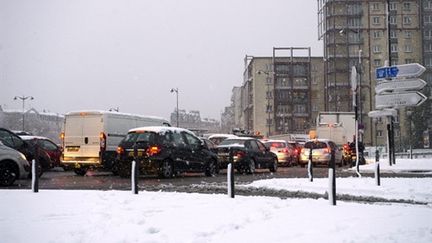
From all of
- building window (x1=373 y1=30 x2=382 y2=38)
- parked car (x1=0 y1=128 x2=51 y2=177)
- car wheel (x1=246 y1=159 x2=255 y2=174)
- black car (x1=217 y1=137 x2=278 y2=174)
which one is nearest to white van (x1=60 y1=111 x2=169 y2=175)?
parked car (x1=0 y1=128 x2=51 y2=177)

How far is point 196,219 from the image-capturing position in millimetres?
7660

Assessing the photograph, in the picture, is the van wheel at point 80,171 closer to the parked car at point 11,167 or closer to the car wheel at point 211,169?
the car wheel at point 211,169

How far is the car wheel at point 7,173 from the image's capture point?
14094 mm

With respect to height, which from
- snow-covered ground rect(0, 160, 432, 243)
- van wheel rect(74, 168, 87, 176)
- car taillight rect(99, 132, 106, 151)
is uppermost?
car taillight rect(99, 132, 106, 151)

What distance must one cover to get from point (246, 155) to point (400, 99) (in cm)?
644

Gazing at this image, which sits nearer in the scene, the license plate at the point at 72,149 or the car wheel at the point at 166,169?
the car wheel at the point at 166,169

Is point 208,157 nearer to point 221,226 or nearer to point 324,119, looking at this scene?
point 221,226

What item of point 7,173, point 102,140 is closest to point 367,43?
point 102,140

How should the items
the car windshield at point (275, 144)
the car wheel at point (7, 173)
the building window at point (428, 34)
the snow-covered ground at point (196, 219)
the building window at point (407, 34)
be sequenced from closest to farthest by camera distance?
the snow-covered ground at point (196, 219), the car wheel at point (7, 173), the car windshield at point (275, 144), the building window at point (407, 34), the building window at point (428, 34)

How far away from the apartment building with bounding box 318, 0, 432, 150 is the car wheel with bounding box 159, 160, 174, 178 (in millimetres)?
69887

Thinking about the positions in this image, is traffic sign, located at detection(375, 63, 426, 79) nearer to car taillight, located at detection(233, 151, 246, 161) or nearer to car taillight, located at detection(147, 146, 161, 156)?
car taillight, located at detection(233, 151, 246, 161)

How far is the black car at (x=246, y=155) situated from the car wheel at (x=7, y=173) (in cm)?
860

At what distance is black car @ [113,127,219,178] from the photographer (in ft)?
55.8

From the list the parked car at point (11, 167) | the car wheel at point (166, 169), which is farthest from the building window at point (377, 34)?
the parked car at point (11, 167)
